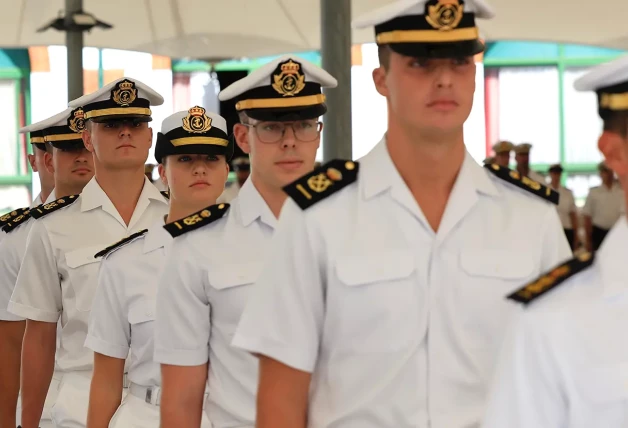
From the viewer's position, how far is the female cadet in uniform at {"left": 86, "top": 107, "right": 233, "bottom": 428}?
3.84 metres

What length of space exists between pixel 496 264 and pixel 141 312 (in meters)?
1.80

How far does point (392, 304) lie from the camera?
7.83 ft

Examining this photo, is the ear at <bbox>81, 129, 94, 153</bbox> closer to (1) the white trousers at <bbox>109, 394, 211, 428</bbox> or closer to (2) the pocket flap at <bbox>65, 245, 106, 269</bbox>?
(2) the pocket flap at <bbox>65, 245, 106, 269</bbox>

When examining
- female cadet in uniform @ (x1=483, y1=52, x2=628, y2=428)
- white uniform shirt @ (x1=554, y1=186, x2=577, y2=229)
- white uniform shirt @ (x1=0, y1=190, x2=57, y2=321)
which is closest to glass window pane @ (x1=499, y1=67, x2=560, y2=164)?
white uniform shirt @ (x1=554, y1=186, x2=577, y2=229)

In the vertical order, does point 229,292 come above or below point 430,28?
below

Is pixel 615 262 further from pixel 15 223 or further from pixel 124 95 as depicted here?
pixel 15 223

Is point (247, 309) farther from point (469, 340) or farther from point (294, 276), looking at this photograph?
point (469, 340)

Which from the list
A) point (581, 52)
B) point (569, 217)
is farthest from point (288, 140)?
point (581, 52)

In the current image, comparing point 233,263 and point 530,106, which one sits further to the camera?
point 530,106

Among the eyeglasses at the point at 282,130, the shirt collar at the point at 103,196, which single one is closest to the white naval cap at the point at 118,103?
the shirt collar at the point at 103,196

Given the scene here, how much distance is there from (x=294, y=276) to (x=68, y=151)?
9.92 ft

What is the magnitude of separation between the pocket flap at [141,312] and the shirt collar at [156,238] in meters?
0.19

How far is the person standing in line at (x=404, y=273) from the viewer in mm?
2377

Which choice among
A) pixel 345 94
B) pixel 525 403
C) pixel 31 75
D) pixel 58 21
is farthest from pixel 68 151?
pixel 31 75
